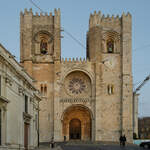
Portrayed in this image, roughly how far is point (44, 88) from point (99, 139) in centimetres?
929

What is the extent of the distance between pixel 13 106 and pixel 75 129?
28.1 metres

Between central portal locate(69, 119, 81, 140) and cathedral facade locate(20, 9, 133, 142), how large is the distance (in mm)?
1734

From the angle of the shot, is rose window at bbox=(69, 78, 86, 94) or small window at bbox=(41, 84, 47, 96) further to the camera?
rose window at bbox=(69, 78, 86, 94)

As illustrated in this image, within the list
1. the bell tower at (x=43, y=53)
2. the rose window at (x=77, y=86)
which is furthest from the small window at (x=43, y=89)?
the rose window at (x=77, y=86)

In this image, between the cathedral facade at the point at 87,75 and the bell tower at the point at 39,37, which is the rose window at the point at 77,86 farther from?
the bell tower at the point at 39,37

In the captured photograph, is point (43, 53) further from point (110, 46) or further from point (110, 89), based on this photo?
point (110, 89)

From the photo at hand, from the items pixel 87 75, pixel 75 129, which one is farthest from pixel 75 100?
pixel 75 129

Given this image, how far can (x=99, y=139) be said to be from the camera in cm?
4216

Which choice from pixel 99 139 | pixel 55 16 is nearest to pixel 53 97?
pixel 99 139

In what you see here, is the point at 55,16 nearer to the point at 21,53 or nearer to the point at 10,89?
the point at 21,53

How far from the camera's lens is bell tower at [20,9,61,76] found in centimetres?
4391

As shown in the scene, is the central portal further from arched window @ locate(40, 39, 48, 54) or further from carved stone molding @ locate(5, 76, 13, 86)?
carved stone molding @ locate(5, 76, 13, 86)

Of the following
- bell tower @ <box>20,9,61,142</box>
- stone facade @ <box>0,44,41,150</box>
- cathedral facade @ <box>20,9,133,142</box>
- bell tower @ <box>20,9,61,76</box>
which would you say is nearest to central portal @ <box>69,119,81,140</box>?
cathedral facade @ <box>20,9,133,142</box>

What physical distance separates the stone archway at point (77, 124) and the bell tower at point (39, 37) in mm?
7719
